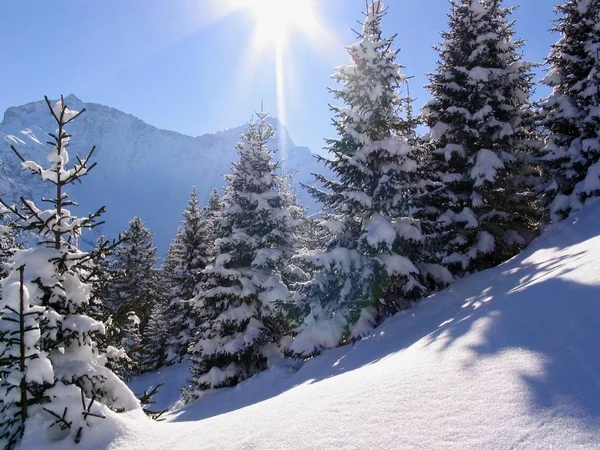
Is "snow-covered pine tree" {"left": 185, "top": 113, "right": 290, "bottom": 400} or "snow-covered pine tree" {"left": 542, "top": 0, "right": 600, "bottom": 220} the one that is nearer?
"snow-covered pine tree" {"left": 542, "top": 0, "right": 600, "bottom": 220}

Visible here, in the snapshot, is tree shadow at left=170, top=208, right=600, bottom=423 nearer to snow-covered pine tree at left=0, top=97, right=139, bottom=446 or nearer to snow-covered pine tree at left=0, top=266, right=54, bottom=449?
snow-covered pine tree at left=0, top=97, right=139, bottom=446

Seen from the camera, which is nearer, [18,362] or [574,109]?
[18,362]

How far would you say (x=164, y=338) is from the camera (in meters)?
32.8

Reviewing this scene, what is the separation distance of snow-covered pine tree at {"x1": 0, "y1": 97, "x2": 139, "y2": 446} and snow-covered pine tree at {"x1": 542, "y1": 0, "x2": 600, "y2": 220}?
47.9 ft

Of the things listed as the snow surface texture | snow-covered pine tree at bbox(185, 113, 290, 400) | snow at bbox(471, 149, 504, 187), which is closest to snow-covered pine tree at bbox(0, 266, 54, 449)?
the snow surface texture

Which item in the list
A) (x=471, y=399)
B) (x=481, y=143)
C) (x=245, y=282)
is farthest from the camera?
(x=245, y=282)

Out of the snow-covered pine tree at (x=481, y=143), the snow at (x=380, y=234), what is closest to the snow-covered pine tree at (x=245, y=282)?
the snow at (x=380, y=234)

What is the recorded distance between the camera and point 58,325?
5.44 metres

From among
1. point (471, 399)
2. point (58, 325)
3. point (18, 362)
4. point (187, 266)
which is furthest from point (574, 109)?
point (187, 266)

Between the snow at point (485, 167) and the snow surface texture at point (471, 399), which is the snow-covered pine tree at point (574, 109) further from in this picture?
the snow surface texture at point (471, 399)

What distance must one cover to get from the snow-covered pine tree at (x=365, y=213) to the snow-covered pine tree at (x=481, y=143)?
190cm

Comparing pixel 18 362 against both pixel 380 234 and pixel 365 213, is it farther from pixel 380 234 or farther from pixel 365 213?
pixel 365 213

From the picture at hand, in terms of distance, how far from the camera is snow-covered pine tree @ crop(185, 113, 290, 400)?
51.1ft

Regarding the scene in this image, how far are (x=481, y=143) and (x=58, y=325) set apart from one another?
573 inches
